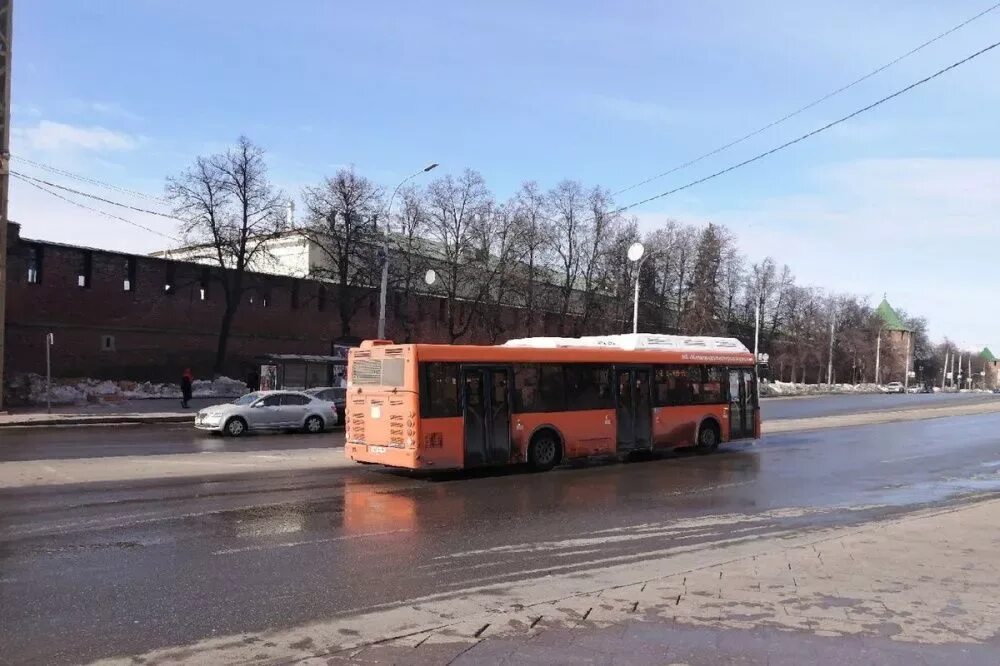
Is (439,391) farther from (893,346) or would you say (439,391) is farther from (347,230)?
(893,346)

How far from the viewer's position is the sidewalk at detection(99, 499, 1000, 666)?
512cm

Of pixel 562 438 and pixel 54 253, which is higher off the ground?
pixel 54 253

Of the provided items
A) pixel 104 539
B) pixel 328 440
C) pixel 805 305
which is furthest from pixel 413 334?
pixel 805 305

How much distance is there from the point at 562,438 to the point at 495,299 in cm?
3780

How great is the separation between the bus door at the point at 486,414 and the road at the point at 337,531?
0.50 m

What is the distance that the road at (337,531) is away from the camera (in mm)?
6098

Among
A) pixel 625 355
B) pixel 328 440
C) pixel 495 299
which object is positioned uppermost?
pixel 495 299

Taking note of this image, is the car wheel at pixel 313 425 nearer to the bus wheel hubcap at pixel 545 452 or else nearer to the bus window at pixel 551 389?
the bus wheel hubcap at pixel 545 452

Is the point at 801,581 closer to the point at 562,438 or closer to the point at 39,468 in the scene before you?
the point at 562,438

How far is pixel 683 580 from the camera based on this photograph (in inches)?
275

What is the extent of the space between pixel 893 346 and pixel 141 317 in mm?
115667

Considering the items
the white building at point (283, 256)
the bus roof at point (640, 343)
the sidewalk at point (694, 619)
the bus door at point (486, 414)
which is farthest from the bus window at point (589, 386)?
the white building at point (283, 256)

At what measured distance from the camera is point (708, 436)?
20.4m

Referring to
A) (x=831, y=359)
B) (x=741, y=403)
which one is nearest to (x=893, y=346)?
(x=831, y=359)
